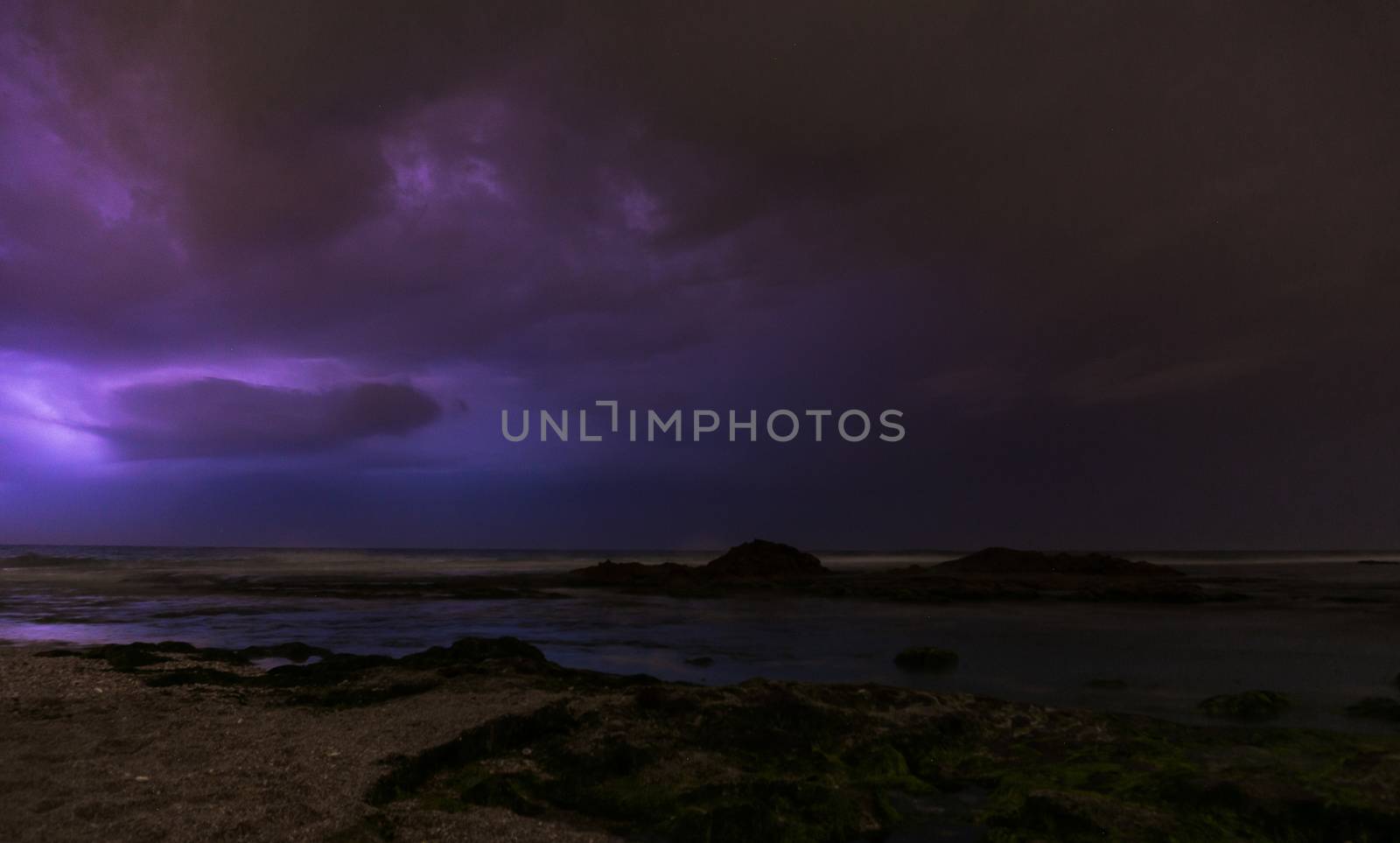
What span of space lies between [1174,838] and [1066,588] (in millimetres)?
29626

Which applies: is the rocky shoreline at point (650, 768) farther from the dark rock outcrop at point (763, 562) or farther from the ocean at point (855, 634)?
the dark rock outcrop at point (763, 562)

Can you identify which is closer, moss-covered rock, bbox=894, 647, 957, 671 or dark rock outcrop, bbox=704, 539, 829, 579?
moss-covered rock, bbox=894, 647, 957, 671

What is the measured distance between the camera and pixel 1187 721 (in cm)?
915

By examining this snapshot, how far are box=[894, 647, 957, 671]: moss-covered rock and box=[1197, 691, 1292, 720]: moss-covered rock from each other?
412cm

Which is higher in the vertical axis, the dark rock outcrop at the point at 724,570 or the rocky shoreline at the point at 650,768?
the rocky shoreline at the point at 650,768

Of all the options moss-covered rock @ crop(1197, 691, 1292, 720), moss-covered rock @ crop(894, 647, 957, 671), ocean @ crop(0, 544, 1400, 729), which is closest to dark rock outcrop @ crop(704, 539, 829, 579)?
ocean @ crop(0, 544, 1400, 729)

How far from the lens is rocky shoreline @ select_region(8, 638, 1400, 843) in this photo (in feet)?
17.9

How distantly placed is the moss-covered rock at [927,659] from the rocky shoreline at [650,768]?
14.4ft

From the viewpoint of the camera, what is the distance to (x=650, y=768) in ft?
22.5

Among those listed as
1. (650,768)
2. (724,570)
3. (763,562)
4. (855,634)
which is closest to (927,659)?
(855,634)

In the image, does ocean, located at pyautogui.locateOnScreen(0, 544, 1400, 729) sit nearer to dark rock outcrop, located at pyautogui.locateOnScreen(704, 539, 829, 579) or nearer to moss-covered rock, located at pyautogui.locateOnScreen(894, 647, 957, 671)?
moss-covered rock, located at pyautogui.locateOnScreen(894, 647, 957, 671)

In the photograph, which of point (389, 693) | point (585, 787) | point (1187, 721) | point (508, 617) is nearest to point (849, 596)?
point (508, 617)

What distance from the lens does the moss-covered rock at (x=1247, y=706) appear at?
31.0 feet

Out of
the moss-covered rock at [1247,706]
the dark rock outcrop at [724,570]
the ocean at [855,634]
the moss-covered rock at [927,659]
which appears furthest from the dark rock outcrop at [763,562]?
the moss-covered rock at [1247,706]
